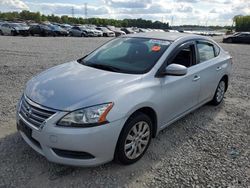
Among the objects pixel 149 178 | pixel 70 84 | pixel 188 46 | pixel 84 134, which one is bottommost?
pixel 149 178

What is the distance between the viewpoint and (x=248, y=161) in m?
3.36

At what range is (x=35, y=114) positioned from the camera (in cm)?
279

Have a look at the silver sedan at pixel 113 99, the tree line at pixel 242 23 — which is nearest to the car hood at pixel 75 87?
the silver sedan at pixel 113 99

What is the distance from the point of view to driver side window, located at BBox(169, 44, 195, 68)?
3.76 m

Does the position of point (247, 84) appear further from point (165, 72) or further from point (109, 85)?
point (109, 85)

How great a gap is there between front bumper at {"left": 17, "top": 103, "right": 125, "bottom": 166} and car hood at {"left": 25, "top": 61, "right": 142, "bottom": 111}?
21cm

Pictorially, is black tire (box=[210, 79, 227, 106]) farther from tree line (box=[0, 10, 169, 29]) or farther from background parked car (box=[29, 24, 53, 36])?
tree line (box=[0, 10, 169, 29])

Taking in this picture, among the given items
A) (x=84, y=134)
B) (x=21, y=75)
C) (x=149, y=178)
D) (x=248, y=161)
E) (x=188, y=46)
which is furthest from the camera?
(x=21, y=75)

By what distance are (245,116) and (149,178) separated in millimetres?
2863

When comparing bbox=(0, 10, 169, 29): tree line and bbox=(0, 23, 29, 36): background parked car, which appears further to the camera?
bbox=(0, 10, 169, 29): tree line

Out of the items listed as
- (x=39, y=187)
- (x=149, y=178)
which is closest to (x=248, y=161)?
(x=149, y=178)

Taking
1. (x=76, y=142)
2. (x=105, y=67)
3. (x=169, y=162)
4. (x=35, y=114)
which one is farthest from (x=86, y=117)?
(x=169, y=162)

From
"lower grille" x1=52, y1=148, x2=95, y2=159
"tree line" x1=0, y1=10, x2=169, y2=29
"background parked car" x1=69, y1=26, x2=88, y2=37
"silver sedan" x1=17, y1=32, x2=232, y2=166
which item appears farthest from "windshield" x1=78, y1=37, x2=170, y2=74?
"tree line" x1=0, y1=10, x2=169, y2=29

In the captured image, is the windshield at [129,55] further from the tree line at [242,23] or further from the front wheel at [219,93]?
the tree line at [242,23]
